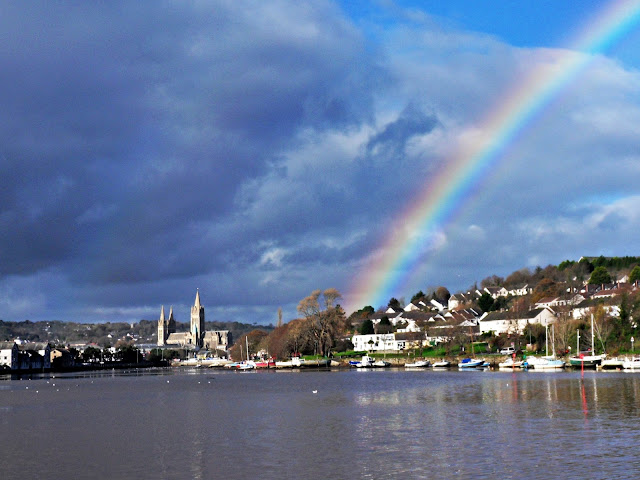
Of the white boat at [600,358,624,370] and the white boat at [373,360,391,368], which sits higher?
the white boat at [600,358,624,370]

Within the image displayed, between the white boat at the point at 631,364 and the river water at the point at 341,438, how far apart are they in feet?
145

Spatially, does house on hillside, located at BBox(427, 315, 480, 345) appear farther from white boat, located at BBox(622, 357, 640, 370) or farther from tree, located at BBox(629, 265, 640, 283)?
white boat, located at BBox(622, 357, 640, 370)

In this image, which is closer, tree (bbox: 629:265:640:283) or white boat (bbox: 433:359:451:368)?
white boat (bbox: 433:359:451:368)

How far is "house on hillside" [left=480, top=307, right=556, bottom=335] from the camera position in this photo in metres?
173

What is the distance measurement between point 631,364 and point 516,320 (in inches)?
2317

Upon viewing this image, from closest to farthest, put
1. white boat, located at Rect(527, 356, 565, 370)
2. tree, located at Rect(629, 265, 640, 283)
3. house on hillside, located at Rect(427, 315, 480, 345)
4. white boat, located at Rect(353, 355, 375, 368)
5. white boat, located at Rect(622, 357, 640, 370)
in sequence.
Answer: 1. white boat, located at Rect(622, 357, 640, 370)
2. white boat, located at Rect(527, 356, 565, 370)
3. white boat, located at Rect(353, 355, 375, 368)
4. house on hillside, located at Rect(427, 315, 480, 345)
5. tree, located at Rect(629, 265, 640, 283)

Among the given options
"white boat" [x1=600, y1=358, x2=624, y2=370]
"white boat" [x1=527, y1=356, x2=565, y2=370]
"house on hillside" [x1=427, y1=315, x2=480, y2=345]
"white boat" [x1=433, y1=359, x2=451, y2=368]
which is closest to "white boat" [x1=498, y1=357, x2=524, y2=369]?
"white boat" [x1=527, y1=356, x2=565, y2=370]

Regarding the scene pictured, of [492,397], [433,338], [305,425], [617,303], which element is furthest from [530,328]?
[305,425]

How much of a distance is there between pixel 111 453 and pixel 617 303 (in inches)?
5275

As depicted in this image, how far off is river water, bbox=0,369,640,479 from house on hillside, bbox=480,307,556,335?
103 metres

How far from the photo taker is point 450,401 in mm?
63281

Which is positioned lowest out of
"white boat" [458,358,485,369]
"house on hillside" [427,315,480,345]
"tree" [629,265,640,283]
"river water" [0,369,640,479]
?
"white boat" [458,358,485,369]

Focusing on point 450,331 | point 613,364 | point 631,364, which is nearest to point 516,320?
point 450,331

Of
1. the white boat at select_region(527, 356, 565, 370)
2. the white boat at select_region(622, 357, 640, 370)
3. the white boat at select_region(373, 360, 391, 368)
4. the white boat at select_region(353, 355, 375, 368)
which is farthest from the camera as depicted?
the white boat at select_region(353, 355, 375, 368)
